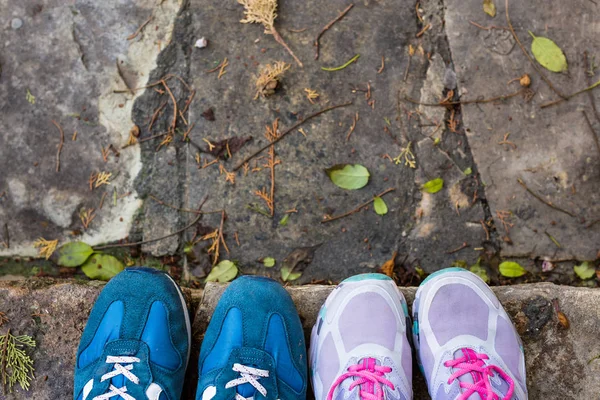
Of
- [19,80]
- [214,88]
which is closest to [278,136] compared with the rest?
[214,88]

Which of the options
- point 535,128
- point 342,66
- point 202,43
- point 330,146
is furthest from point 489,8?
point 202,43

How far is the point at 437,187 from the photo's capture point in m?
2.09

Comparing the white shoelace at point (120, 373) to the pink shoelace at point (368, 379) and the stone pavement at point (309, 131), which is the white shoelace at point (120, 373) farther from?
the pink shoelace at point (368, 379)

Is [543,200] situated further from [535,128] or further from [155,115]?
[155,115]

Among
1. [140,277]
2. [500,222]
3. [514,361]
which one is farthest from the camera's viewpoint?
[500,222]

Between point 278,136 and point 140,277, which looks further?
point 278,136

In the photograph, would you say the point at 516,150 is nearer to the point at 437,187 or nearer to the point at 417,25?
the point at 437,187

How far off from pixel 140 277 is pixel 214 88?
89 cm

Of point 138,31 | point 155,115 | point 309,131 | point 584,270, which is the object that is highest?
point 138,31

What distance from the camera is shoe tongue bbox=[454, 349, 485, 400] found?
168 centimetres

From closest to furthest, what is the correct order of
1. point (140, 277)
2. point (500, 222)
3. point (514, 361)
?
point (514, 361), point (140, 277), point (500, 222)

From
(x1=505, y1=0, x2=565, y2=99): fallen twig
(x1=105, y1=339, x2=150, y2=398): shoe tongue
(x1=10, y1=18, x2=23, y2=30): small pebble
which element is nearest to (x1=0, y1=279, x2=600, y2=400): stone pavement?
(x1=105, y1=339, x2=150, y2=398): shoe tongue

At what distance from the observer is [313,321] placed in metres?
1.92

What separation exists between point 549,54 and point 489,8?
33cm
